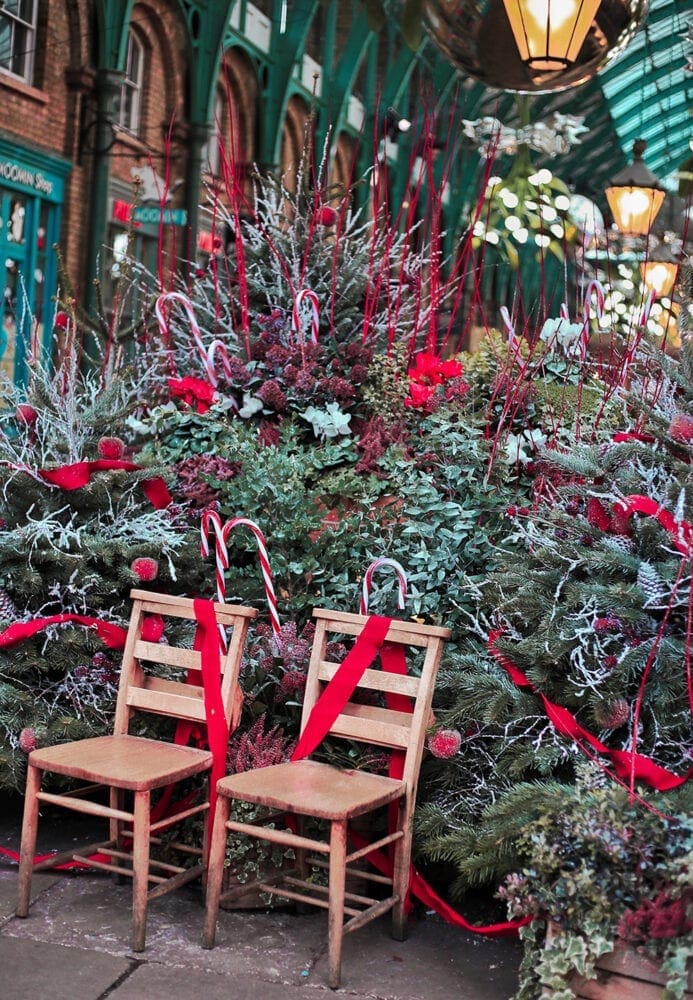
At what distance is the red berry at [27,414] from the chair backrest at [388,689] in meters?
1.52

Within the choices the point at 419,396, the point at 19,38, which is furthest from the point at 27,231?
the point at 419,396

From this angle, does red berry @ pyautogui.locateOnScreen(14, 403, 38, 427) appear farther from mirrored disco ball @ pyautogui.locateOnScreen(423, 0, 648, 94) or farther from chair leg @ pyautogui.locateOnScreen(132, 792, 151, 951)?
mirrored disco ball @ pyautogui.locateOnScreen(423, 0, 648, 94)

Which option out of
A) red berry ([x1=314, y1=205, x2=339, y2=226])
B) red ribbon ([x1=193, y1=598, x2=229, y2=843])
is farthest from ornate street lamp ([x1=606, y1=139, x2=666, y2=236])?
red ribbon ([x1=193, y1=598, x2=229, y2=843])

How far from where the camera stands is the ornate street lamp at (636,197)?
9.02 meters

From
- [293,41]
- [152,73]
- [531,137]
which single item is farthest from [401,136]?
[531,137]

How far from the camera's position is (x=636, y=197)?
9062 mm

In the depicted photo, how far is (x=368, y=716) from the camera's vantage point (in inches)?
141

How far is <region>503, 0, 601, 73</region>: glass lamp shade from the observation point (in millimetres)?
3676

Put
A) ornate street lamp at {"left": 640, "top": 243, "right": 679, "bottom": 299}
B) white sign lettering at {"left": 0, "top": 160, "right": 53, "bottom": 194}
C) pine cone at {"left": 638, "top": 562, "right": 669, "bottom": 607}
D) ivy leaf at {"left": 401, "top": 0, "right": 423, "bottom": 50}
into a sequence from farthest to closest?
white sign lettering at {"left": 0, "top": 160, "right": 53, "bottom": 194}
ornate street lamp at {"left": 640, "top": 243, "right": 679, "bottom": 299}
pine cone at {"left": 638, "top": 562, "right": 669, "bottom": 607}
ivy leaf at {"left": 401, "top": 0, "right": 423, "bottom": 50}

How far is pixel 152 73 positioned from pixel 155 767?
13.6m

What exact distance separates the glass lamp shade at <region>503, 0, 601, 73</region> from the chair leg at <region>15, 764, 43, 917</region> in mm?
2596

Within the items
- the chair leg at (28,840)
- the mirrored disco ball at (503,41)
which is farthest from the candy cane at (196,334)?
the chair leg at (28,840)

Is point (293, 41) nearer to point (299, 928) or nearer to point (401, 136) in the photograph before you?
point (401, 136)

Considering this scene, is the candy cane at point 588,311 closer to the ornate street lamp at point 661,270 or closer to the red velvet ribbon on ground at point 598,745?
the red velvet ribbon on ground at point 598,745
